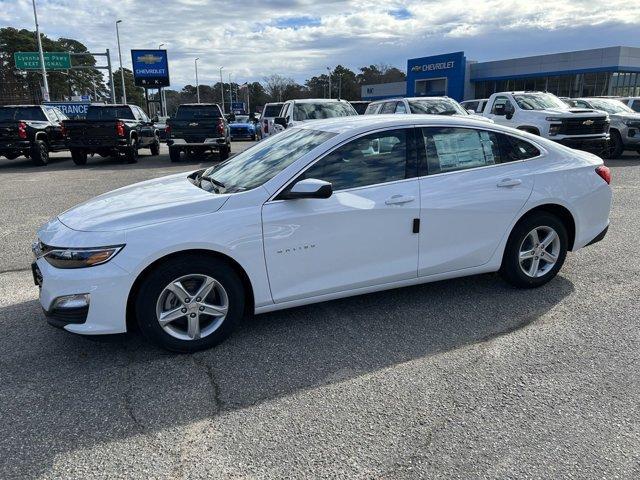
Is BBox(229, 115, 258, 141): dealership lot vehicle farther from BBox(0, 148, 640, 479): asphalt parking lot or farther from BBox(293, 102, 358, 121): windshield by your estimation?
BBox(0, 148, 640, 479): asphalt parking lot

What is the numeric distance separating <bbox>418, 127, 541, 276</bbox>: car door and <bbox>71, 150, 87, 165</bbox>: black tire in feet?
49.6

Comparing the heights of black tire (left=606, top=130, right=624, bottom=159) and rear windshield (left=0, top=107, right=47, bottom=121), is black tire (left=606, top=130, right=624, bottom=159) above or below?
below

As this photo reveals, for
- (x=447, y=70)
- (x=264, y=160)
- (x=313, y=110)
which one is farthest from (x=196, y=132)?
(x=447, y=70)

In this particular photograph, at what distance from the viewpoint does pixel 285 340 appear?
12.7ft

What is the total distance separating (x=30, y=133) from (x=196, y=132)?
523 cm

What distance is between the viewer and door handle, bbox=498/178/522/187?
4363 mm

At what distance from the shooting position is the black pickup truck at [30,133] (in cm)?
1546

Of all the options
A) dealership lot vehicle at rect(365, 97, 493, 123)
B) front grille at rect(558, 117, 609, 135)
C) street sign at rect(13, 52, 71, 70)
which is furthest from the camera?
street sign at rect(13, 52, 71, 70)

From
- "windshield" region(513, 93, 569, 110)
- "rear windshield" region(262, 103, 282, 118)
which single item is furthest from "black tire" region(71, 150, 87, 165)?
"windshield" region(513, 93, 569, 110)

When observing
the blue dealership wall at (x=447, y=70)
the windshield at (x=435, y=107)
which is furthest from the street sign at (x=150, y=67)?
the windshield at (x=435, y=107)

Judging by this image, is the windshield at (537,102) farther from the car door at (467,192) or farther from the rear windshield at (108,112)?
the rear windshield at (108,112)

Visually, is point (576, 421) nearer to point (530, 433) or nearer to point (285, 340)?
point (530, 433)

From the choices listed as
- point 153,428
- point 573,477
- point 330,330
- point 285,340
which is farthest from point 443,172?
point 153,428

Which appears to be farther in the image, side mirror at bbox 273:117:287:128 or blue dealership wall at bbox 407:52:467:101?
blue dealership wall at bbox 407:52:467:101
